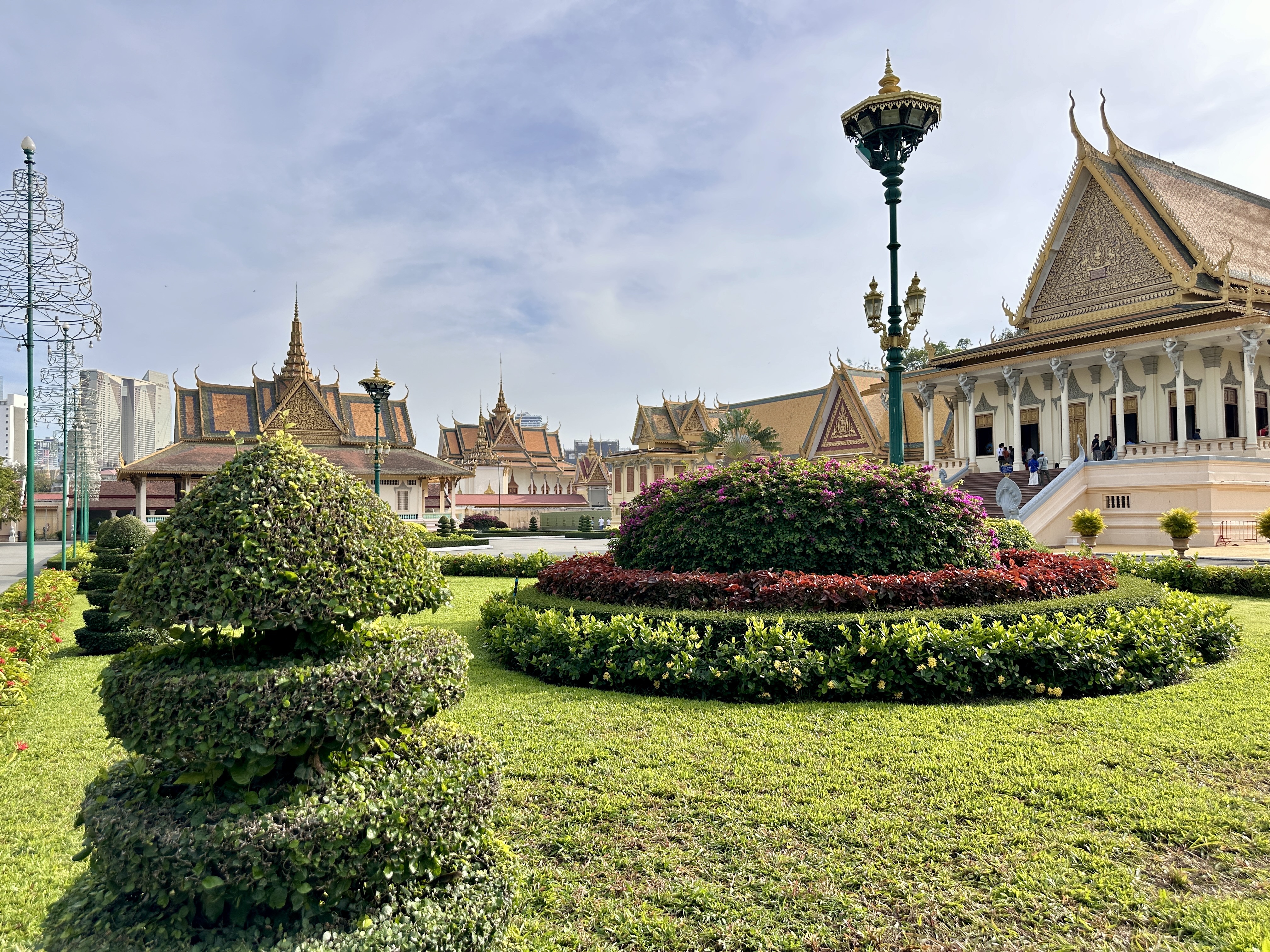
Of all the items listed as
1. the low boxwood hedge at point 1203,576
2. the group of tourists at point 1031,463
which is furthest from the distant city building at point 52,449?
the group of tourists at point 1031,463

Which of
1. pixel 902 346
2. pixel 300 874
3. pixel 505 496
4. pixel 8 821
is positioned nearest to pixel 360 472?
pixel 505 496

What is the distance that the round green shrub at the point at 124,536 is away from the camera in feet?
41.1

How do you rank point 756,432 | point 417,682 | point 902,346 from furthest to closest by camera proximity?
point 756,432, point 902,346, point 417,682

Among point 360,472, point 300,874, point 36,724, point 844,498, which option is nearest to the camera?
point 300,874

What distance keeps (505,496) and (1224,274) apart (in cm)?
4600

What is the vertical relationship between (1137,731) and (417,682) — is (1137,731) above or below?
below

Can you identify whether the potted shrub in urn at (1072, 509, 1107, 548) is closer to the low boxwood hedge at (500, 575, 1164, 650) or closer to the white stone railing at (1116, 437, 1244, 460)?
the white stone railing at (1116, 437, 1244, 460)

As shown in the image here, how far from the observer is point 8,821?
4.16m

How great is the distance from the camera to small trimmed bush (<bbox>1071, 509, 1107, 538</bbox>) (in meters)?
16.9

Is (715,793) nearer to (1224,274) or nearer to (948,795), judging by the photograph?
(948,795)

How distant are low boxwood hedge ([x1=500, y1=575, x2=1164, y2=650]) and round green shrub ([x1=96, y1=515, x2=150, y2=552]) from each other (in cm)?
910

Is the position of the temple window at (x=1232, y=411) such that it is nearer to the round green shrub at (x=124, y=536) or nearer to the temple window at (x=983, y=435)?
the temple window at (x=983, y=435)

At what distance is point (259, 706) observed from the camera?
7.83ft

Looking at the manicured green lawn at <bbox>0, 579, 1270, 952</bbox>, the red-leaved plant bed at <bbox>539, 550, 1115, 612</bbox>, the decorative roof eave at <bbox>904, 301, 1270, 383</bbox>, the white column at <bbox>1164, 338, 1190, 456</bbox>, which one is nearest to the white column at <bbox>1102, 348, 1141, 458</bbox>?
the decorative roof eave at <bbox>904, 301, 1270, 383</bbox>
